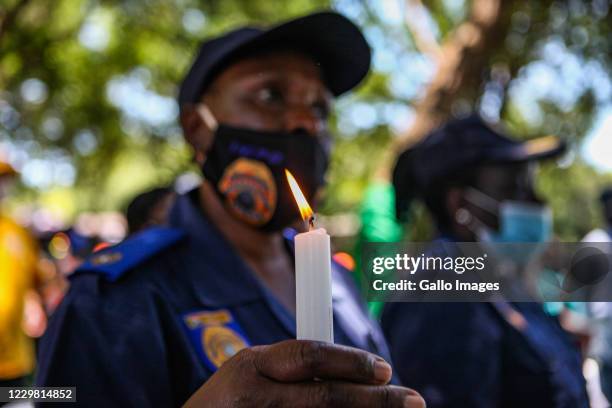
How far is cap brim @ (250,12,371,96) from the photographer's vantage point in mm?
1862

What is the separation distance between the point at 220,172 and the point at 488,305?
869 mm

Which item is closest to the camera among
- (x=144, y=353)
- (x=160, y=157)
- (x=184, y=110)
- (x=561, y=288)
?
(x=144, y=353)

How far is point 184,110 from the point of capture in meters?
2.14

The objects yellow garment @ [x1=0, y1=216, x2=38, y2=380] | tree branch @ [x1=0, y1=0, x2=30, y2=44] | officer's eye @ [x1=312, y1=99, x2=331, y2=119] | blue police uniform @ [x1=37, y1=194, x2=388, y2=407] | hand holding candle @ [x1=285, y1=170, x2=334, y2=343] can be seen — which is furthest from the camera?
yellow garment @ [x1=0, y1=216, x2=38, y2=380]

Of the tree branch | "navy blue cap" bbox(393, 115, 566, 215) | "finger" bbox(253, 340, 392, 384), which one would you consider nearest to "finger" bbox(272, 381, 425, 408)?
"finger" bbox(253, 340, 392, 384)

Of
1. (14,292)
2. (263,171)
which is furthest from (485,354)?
(14,292)

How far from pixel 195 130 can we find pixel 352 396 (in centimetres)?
144

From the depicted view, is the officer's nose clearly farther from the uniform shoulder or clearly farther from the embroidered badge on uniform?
the embroidered badge on uniform

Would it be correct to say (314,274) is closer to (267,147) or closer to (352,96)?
(267,147)

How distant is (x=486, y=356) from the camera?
2084mm

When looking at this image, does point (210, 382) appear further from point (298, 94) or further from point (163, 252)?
point (298, 94)

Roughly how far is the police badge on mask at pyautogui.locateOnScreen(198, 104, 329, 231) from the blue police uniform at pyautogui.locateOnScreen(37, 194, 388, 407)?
0.42 feet

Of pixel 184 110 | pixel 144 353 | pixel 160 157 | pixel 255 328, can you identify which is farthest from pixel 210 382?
pixel 160 157

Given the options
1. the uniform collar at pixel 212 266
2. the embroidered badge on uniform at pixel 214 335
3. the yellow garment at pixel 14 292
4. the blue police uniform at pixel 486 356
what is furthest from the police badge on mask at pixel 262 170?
the yellow garment at pixel 14 292
